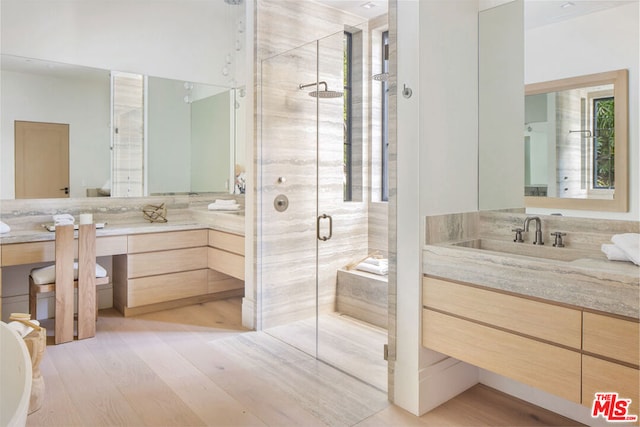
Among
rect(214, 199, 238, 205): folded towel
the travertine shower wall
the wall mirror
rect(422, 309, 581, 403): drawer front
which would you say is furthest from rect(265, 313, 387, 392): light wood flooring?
the wall mirror

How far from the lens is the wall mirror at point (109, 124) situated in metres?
3.47

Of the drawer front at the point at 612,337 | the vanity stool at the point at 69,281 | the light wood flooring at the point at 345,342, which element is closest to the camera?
the drawer front at the point at 612,337

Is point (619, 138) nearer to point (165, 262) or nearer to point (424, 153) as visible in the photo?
point (424, 153)

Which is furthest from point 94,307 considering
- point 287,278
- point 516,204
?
point 516,204

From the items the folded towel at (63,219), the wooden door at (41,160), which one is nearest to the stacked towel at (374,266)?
the folded towel at (63,219)

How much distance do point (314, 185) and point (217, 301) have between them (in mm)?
1676

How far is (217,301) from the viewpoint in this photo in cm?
427

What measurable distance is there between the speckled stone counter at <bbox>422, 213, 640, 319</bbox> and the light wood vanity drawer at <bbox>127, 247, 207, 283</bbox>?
8.11 ft

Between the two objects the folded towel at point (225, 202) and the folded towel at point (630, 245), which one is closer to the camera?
the folded towel at point (630, 245)

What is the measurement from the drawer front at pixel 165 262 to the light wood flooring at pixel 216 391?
0.58 m

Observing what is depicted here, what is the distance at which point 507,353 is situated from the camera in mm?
1959

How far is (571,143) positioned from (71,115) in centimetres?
374

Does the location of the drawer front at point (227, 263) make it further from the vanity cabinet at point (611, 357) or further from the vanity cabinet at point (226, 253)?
the vanity cabinet at point (611, 357)

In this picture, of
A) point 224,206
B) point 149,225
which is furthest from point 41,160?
point 224,206
